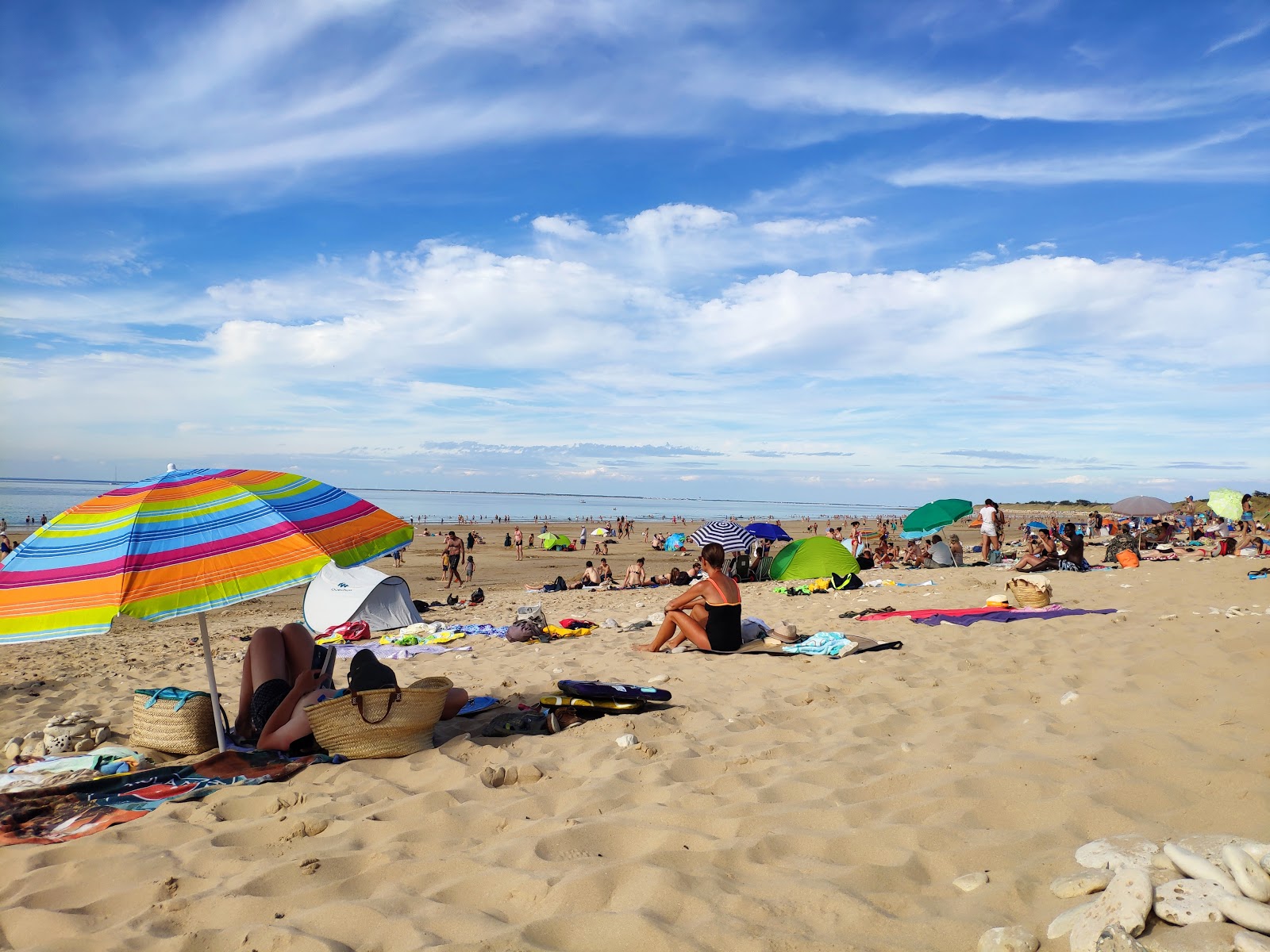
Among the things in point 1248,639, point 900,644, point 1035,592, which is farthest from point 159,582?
point 1035,592

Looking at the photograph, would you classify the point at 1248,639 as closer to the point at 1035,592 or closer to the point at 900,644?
the point at 900,644

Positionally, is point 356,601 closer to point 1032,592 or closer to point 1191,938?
point 1032,592

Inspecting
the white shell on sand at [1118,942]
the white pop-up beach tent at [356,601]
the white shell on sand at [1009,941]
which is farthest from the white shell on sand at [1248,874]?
the white pop-up beach tent at [356,601]

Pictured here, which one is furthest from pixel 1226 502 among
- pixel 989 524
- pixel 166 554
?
pixel 166 554

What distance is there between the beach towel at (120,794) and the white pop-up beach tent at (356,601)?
7.94 m

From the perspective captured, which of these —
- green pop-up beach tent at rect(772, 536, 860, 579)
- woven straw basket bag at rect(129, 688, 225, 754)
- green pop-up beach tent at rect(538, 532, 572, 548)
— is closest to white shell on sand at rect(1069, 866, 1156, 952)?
woven straw basket bag at rect(129, 688, 225, 754)

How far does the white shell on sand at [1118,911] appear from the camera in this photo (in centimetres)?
219

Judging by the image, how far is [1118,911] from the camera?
7.35 feet

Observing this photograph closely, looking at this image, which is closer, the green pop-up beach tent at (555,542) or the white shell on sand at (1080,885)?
the white shell on sand at (1080,885)

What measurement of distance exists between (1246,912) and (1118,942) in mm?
428

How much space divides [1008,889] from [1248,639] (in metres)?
4.88

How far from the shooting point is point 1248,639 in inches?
236

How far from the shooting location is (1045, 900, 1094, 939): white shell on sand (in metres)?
2.28

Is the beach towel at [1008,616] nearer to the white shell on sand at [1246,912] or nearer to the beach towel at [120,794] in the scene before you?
the white shell on sand at [1246,912]
